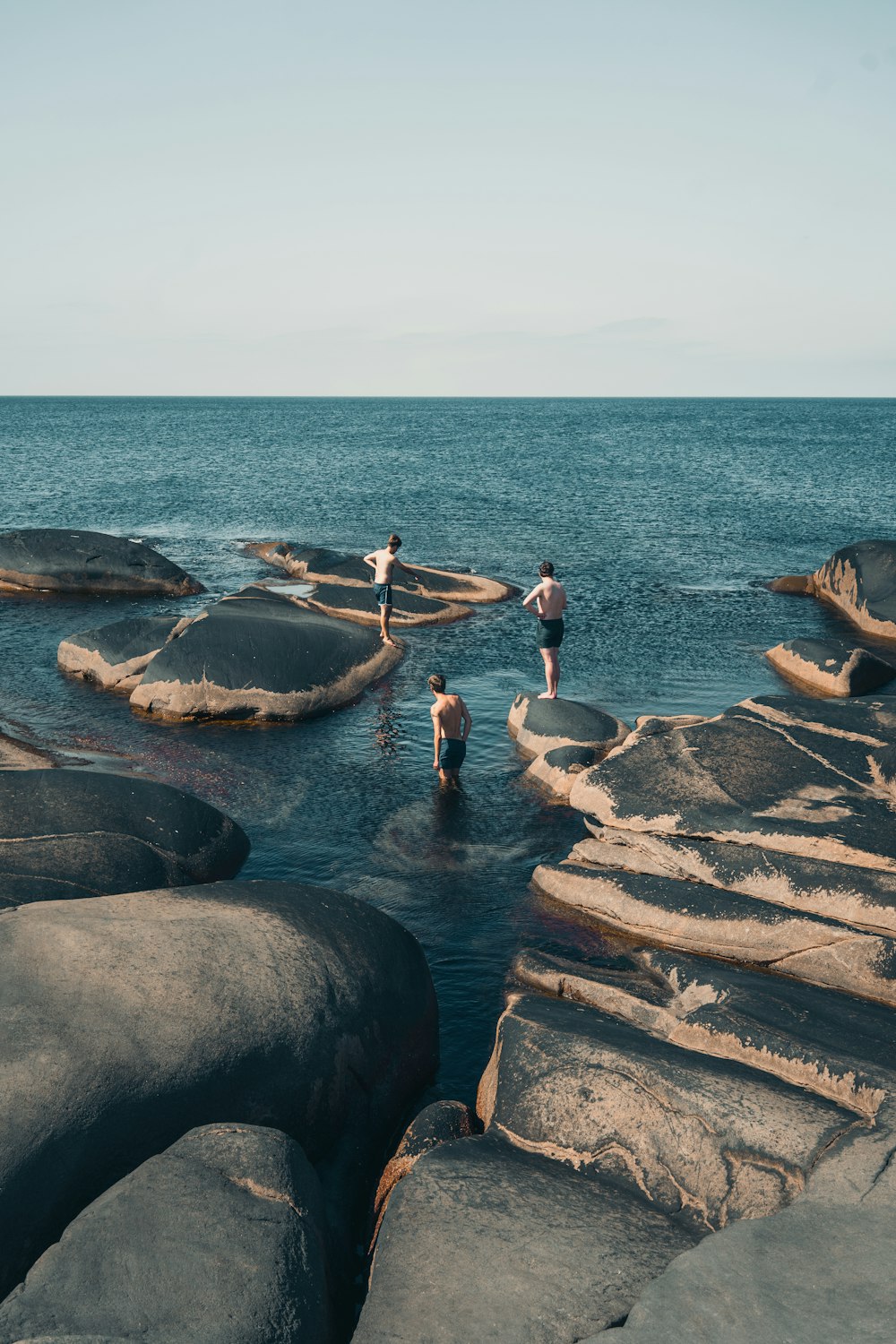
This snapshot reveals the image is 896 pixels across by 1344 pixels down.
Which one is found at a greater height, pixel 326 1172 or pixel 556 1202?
pixel 556 1202

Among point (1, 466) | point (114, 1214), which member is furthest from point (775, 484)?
point (114, 1214)

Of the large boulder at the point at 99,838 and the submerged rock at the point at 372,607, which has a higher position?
the submerged rock at the point at 372,607

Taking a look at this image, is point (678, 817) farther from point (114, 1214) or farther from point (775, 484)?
point (775, 484)

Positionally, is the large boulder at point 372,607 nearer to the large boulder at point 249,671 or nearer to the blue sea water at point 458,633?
the blue sea water at point 458,633

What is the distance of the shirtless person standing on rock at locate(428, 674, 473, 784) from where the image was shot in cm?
1337

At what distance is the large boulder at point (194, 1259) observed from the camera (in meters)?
4.91

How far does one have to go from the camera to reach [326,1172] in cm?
684

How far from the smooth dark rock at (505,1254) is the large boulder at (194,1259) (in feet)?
1.51

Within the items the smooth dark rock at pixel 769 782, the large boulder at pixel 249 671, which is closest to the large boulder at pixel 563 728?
the smooth dark rock at pixel 769 782

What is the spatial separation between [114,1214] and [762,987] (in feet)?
16.7

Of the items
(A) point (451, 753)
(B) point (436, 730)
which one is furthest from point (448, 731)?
(A) point (451, 753)

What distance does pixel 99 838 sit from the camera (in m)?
9.60

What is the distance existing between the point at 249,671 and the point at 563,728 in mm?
5162

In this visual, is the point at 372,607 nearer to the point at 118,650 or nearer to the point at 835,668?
the point at 118,650
